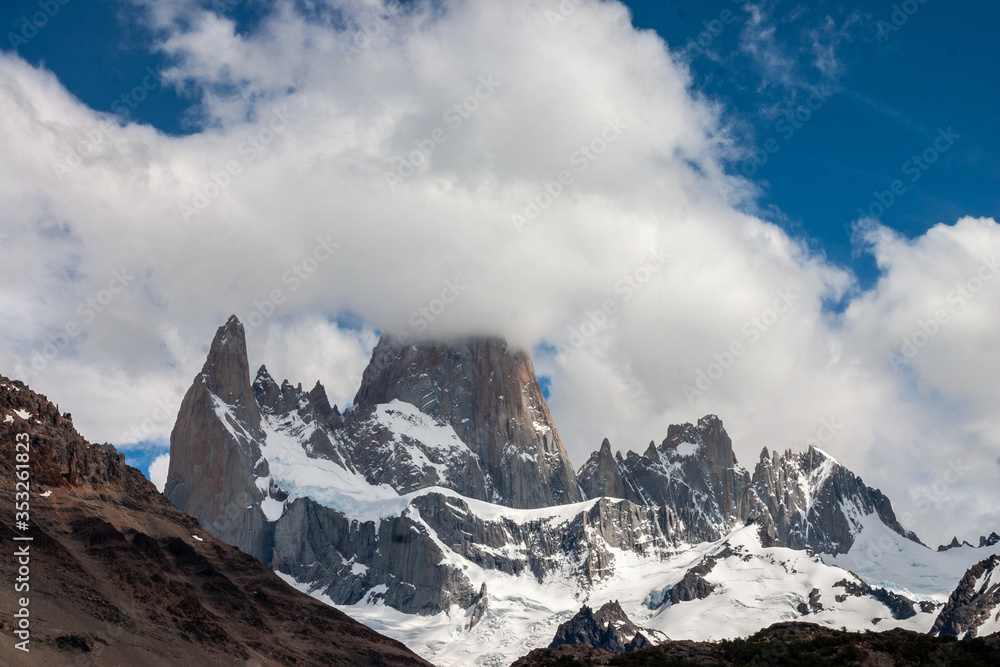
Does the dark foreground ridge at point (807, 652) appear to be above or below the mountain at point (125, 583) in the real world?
below

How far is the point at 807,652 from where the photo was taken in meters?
99.8

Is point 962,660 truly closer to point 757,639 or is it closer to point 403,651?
point 757,639

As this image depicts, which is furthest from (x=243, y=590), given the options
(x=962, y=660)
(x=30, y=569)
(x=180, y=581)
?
(x=962, y=660)

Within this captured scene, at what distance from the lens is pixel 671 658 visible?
334 ft

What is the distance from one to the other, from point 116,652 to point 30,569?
1635cm

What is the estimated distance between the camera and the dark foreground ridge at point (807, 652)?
95062 mm

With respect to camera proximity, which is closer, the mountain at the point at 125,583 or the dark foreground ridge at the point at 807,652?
the dark foreground ridge at the point at 807,652

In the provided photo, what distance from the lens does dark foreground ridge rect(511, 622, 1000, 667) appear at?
95062mm

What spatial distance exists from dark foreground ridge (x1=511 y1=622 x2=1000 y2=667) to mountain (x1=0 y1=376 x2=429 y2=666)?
6134cm

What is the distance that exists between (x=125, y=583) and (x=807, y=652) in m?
96.2

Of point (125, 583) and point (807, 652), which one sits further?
point (125, 583)

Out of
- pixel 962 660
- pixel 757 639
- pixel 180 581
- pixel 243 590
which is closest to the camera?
pixel 962 660

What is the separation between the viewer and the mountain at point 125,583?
143625mm

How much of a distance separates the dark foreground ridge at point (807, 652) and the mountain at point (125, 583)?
61341mm
